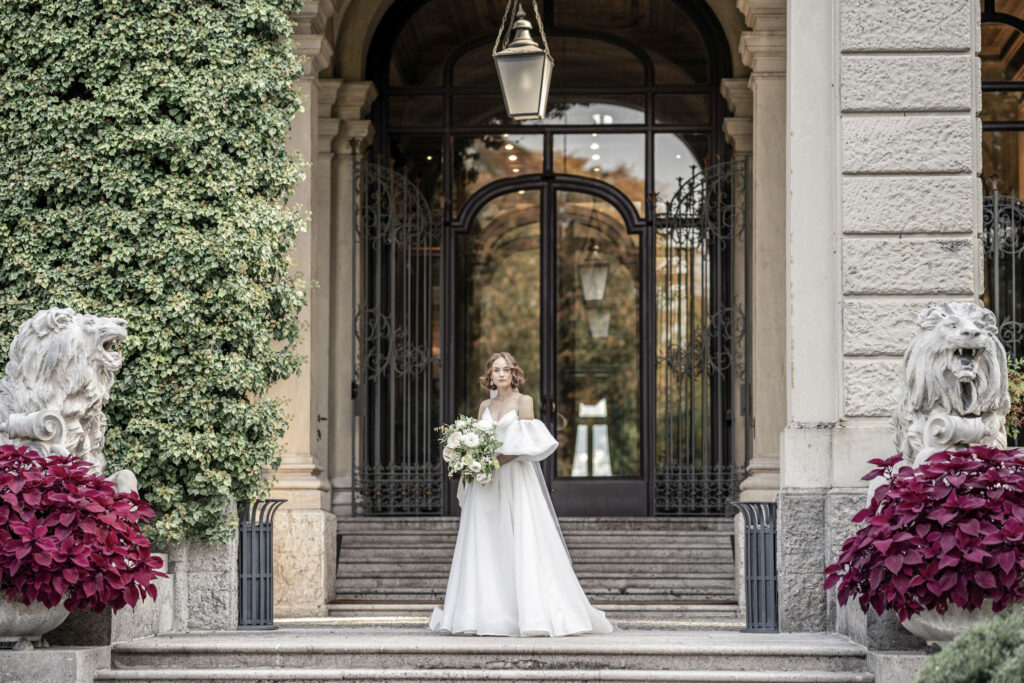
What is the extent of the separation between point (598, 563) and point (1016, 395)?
Result: 3771mm

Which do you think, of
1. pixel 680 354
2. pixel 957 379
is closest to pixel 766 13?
pixel 680 354

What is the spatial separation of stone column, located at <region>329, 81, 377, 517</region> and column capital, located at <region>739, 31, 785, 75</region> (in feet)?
11.9

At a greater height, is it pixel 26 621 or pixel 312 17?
pixel 312 17

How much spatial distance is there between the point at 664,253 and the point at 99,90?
5902 mm

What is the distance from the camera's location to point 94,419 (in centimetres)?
864

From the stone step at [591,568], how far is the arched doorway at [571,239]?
1127 millimetres

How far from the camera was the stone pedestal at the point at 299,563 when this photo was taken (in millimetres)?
11336

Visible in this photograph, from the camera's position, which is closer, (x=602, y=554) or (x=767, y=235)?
(x=602, y=554)

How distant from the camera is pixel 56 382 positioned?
8312 mm

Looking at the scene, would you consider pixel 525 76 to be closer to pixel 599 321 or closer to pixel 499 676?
pixel 499 676

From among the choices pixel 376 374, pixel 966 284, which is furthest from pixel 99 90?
pixel 966 284

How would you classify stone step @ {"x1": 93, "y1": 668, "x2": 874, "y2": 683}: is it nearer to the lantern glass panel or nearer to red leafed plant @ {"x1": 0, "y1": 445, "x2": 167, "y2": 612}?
red leafed plant @ {"x1": 0, "y1": 445, "x2": 167, "y2": 612}

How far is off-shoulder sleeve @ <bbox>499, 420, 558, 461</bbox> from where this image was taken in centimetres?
927

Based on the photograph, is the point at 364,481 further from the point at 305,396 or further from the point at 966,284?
the point at 966,284
